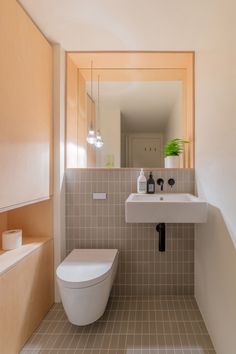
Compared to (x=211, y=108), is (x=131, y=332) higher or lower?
lower

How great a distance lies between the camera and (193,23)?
5.20 feet

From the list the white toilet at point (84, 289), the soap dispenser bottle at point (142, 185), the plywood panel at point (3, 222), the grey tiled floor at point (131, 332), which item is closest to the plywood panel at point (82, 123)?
the soap dispenser bottle at point (142, 185)

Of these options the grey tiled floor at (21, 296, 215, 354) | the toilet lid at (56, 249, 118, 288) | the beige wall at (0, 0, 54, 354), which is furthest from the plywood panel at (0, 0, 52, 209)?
the grey tiled floor at (21, 296, 215, 354)

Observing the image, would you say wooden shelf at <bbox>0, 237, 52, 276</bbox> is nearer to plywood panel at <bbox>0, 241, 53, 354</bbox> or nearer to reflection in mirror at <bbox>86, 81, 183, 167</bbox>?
plywood panel at <bbox>0, 241, 53, 354</bbox>

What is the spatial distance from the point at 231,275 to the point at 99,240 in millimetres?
1138

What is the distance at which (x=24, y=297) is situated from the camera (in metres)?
1.45

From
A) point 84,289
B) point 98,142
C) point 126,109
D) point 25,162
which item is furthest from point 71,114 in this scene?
point 84,289

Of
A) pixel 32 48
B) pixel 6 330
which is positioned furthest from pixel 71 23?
pixel 6 330

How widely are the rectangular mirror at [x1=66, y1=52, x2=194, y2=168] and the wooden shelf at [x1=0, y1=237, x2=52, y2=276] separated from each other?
73 cm

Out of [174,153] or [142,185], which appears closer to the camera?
[142,185]

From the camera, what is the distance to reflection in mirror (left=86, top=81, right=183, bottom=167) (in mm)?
2381

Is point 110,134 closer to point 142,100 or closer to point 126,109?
point 126,109

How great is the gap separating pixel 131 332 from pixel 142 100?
2.22m

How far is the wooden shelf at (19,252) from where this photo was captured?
4.31 feet
